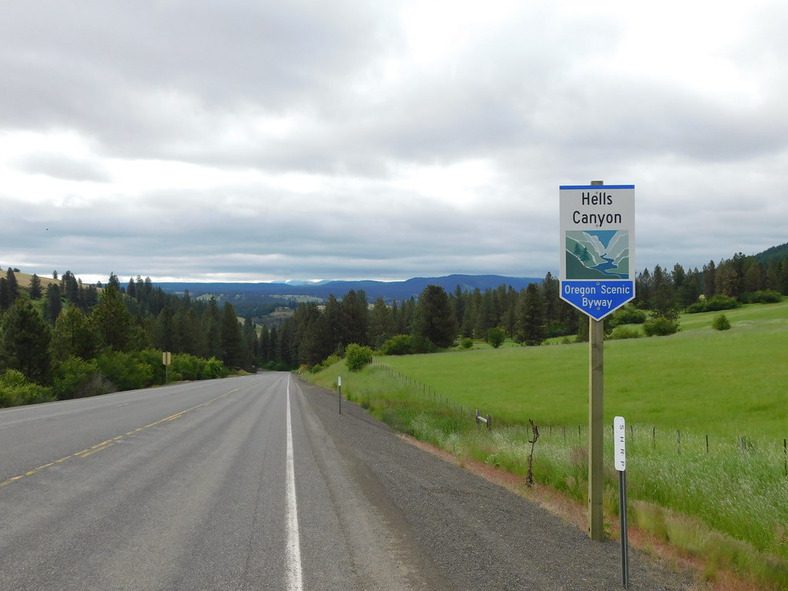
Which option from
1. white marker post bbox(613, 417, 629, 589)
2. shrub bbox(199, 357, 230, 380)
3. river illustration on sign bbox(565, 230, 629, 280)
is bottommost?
shrub bbox(199, 357, 230, 380)

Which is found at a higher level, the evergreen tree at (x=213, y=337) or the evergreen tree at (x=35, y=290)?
the evergreen tree at (x=35, y=290)

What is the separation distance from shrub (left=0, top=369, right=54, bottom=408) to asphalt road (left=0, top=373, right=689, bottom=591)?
20.0m

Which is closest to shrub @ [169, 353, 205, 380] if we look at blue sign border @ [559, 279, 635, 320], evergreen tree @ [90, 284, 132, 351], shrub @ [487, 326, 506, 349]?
evergreen tree @ [90, 284, 132, 351]

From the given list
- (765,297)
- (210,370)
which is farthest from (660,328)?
(210,370)

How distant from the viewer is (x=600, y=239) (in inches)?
328

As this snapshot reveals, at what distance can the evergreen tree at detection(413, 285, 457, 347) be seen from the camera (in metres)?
115

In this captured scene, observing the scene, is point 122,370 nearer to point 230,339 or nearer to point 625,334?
point 625,334

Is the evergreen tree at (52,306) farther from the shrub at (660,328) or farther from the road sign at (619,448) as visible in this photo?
the road sign at (619,448)

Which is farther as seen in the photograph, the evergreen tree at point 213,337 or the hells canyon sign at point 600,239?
the evergreen tree at point 213,337

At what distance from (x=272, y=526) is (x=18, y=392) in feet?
104

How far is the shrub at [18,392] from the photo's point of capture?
32.6 metres

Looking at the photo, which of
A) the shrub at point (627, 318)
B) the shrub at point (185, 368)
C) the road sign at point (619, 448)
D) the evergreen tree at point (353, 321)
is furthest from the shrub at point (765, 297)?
the road sign at point (619, 448)

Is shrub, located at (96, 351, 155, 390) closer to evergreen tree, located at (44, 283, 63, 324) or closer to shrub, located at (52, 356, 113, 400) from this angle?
shrub, located at (52, 356, 113, 400)

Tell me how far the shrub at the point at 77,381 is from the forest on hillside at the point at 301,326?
3.8 inches
